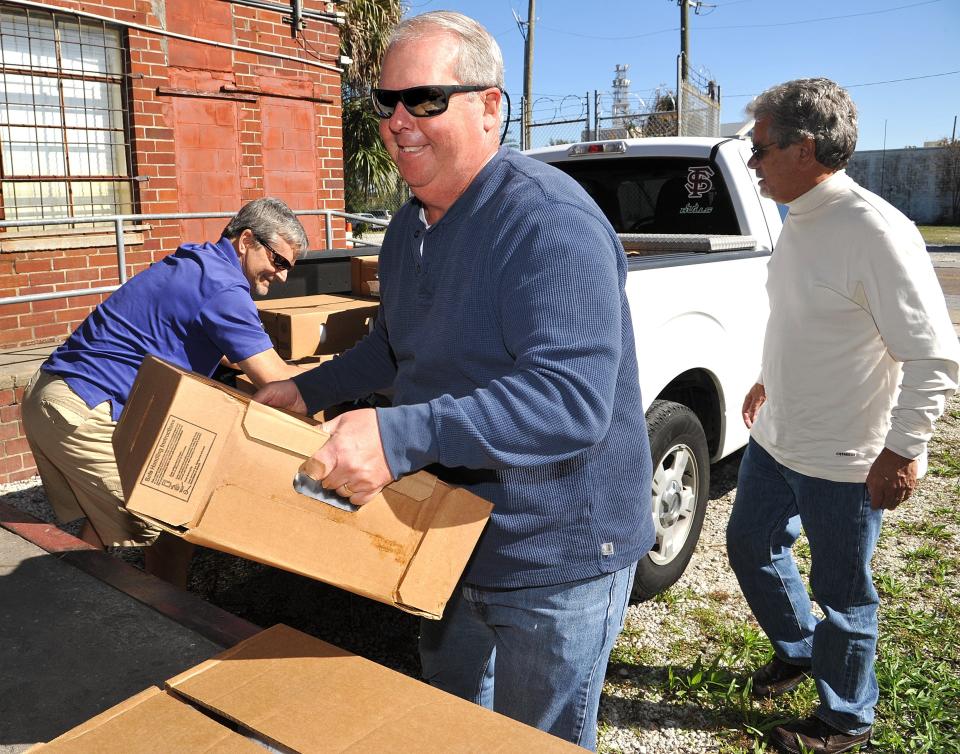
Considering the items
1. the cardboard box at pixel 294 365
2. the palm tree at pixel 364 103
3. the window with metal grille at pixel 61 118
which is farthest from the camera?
the palm tree at pixel 364 103

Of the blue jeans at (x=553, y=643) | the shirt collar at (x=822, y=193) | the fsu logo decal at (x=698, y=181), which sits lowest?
the blue jeans at (x=553, y=643)

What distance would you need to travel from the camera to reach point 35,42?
288 inches

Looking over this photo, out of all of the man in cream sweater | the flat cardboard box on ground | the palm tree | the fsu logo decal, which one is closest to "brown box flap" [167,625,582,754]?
the flat cardboard box on ground

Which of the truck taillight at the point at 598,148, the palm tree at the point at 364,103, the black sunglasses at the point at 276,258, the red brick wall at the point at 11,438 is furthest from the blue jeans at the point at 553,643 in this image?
the palm tree at the point at 364,103

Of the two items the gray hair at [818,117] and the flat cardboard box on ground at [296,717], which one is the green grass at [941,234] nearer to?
the gray hair at [818,117]

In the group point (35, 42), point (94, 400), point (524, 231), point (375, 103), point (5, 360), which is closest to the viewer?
point (524, 231)

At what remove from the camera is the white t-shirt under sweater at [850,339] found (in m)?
2.48

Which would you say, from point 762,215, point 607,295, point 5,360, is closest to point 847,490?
point 607,295

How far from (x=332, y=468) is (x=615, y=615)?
81 cm

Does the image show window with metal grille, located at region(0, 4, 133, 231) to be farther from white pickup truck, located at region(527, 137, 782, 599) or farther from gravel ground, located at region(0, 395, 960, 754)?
white pickup truck, located at region(527, 137, 782, 599)

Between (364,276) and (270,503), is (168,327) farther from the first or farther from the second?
(270,503)

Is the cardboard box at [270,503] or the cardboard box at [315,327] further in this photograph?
the cardboard box at [315,327]

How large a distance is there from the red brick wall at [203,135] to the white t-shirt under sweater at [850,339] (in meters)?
6.45

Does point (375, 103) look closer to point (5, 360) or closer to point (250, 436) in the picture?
point (250, 436)
